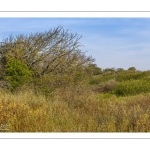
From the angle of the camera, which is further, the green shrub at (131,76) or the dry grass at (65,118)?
the green shrub at (131,76)

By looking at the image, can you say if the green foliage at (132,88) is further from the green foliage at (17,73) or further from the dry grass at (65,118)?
the dry grass at (65,118)

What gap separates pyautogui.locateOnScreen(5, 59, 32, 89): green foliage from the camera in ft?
33.1

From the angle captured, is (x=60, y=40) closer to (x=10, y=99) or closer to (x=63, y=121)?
(x=10, y=99)

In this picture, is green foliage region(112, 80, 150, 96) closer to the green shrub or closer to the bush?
the bush

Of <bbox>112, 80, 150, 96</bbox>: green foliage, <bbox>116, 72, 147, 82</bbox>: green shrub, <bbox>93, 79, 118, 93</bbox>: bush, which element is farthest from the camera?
<bbox>116, 72, 147, 82</bbox>: green shrub

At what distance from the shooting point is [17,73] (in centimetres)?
1024

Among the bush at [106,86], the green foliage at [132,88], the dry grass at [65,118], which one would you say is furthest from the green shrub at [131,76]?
the dry grass at [65,118]

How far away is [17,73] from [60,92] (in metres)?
2.48

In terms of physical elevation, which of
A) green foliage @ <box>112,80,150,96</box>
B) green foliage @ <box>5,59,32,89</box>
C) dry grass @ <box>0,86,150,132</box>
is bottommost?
dry grass @ <box>0,86,150,132</box>

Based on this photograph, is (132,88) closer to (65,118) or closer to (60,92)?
(60,92)

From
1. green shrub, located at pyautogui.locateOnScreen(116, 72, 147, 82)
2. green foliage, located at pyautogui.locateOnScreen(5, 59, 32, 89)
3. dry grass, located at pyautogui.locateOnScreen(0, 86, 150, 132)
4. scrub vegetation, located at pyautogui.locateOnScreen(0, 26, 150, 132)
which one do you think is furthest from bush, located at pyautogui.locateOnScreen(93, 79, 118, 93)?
dry grass, located at pyautogui.locateOnScreen(0, 86, 150, 132)

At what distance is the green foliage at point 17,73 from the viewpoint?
10.1m
